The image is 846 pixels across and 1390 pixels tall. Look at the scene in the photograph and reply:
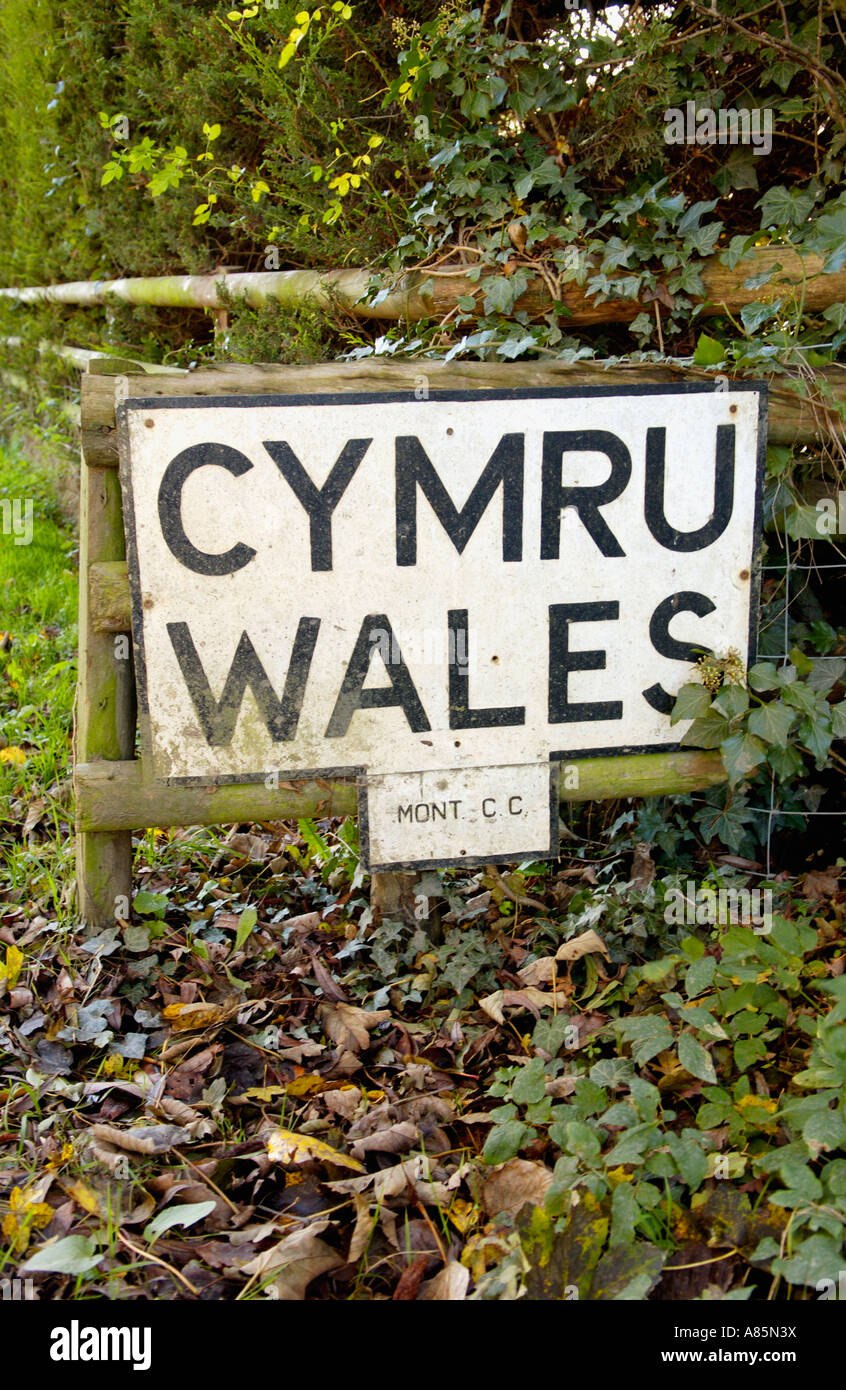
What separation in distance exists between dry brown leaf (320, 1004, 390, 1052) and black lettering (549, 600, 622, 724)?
2.67 feet

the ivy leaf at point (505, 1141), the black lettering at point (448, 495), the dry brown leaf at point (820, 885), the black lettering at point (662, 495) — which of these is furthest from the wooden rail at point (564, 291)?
the ivy leaf at point (505, 1141)

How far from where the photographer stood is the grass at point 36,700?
9.89 ft

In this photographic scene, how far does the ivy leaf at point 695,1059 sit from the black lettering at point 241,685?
3.54 ft

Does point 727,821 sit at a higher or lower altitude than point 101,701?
lower

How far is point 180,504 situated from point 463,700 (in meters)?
0.78

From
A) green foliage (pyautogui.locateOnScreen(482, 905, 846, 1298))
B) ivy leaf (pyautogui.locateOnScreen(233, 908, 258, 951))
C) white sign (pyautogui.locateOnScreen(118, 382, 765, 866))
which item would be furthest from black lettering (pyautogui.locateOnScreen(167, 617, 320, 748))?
green foliage (pyautogui.locateOnScreen(482, 905, 846, 1298))

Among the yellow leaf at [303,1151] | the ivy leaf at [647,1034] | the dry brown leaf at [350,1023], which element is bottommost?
the yellow leaf at [303,1151]

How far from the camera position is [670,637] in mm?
2439

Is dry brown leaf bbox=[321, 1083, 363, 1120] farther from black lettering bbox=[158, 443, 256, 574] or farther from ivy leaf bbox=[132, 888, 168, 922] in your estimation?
black lettering bbox=[158, 443, 256, 574]

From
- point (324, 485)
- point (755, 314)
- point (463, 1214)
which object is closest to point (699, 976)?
point (463, 1214)

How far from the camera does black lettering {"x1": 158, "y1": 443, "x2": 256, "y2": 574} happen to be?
2.20 metres

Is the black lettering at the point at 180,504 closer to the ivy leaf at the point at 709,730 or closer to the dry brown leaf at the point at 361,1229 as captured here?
the ivy leaf at the point at 709,730

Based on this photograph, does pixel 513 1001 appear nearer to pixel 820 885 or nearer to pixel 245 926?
pixel 245 926

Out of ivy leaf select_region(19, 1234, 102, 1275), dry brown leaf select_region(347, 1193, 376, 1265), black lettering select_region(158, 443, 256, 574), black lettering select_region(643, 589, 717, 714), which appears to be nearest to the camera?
ivy leaf select_region(19, 1234, 102, 1275)
